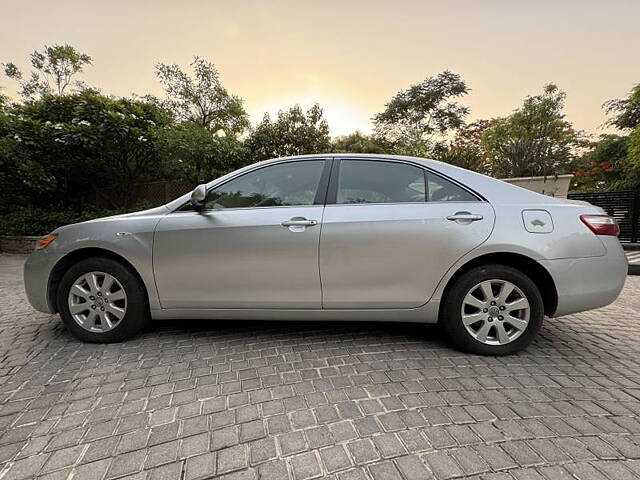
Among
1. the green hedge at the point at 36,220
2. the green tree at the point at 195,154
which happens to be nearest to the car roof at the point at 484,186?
the green tree at the point at 195,154

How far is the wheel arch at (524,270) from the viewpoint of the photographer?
2420 millimetres

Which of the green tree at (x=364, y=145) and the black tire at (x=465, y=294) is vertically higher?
the green tree at (x=364, y=145)

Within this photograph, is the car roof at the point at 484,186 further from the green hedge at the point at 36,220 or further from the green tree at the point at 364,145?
the green tree at the point at 364,145

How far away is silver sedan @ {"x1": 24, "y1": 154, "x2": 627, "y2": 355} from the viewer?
7.87 feet

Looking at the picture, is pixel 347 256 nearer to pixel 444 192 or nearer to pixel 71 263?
pixel 444 192

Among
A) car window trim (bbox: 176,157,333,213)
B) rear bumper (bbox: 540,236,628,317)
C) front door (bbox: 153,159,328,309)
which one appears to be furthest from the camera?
car window trim (bbox: 176,157,333,213)

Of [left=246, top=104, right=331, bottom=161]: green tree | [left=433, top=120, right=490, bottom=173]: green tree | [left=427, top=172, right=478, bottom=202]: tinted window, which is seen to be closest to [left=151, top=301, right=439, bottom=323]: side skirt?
[left=427, top=172, right=478, bottom=202]: tinted window

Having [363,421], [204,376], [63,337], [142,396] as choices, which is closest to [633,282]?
[363,421]

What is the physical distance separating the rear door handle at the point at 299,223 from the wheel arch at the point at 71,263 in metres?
1.27

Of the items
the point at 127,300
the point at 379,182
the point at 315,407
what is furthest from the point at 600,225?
the point at 127,300

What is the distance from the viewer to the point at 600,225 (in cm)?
242

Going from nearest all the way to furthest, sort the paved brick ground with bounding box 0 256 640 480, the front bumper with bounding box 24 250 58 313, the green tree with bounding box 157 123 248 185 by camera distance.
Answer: the paved brick ground with bounding box 0 256 640 480, the front bumper with bounding box 24 250 58 313, the green tree with bounding box 157 123 248 185

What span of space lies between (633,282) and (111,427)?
729 centimetres

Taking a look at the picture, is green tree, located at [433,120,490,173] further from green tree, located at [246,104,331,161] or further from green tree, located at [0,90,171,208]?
green tree, located at [0,90,171,208]
